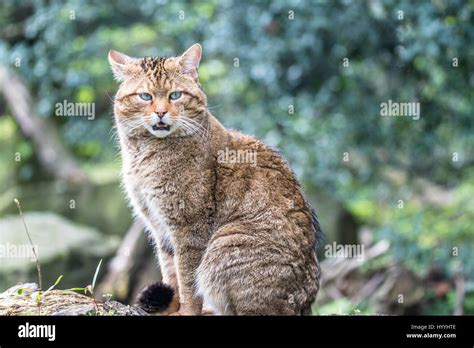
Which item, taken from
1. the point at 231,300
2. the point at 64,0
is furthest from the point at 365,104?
the point at 231,300

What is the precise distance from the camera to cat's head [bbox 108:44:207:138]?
462 cm

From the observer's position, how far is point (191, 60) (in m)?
4.75

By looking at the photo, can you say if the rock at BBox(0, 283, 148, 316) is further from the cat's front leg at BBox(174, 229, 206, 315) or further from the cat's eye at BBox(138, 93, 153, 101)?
the cat's eye at BBox(138, 93, 153, 101)

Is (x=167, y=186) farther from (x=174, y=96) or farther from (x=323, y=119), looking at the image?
(x=323, y=119)

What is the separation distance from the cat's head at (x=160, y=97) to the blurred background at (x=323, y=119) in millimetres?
2899

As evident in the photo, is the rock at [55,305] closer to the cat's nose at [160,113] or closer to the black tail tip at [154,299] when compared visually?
the black tail tip at [154,299]

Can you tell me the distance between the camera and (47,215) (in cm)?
880

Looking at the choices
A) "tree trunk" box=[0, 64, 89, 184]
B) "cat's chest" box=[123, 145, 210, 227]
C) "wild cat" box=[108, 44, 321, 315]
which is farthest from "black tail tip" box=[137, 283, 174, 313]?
"tree trunk" box=[0, 64, 89, 184]

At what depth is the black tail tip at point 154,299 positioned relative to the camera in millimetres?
4504

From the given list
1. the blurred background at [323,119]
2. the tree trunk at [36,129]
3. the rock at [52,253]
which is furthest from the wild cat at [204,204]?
the tree trunk at [36,129]

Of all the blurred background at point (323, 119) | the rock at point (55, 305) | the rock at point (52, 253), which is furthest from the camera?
the blurred background at point (323, 119)

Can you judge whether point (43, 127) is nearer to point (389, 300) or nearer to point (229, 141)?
point (389, 300)

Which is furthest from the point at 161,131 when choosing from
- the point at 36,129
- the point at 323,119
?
the point at 36,129
